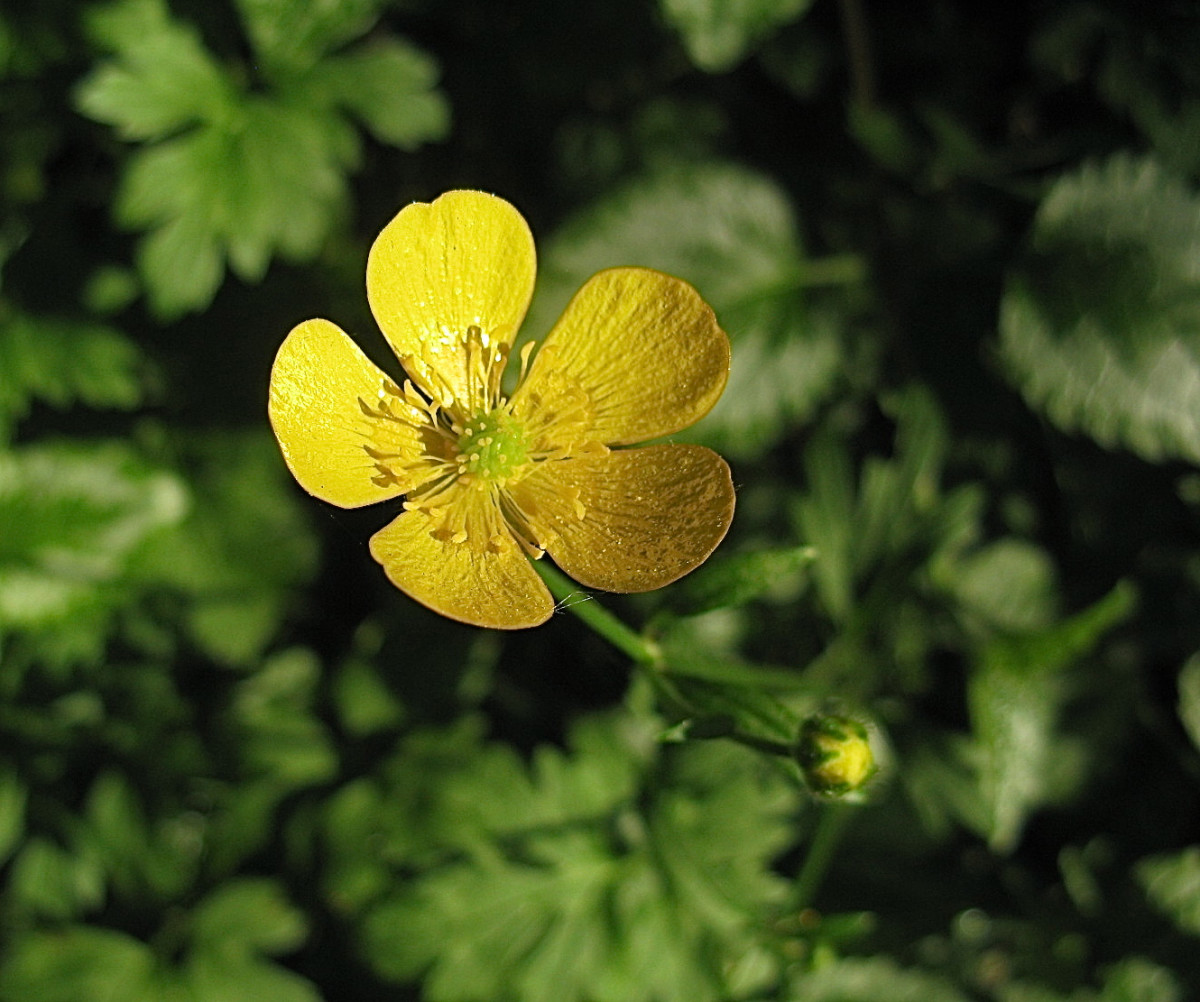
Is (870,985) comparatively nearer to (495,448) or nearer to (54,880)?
(495,448)

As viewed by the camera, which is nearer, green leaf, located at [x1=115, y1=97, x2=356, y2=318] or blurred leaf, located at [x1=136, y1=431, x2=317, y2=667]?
green leaf, located at [x1=115, y1=97, x2=356, y2=318]

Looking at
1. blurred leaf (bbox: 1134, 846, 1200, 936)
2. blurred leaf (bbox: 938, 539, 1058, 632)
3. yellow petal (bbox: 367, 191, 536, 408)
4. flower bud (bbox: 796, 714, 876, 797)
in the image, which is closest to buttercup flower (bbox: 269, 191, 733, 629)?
yellow petal (bbox: 367, 191, 536, 408)

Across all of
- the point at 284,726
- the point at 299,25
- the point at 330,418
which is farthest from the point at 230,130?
the point at 284,726

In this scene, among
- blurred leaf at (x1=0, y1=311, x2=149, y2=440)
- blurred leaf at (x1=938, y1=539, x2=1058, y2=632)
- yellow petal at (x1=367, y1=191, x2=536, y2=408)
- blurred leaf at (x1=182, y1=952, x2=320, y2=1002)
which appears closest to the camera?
yellow petal at (x1=367, y1=191, x2=536, y2=408)

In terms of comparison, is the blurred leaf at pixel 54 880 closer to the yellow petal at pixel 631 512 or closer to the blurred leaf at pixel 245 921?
the blurred leaf at pixel 245 921

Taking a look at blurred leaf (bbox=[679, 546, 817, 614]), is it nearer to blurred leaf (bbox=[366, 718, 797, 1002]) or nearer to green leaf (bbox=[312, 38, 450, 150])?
blurred leaf (bbox=[366, 718, 797, 1002])

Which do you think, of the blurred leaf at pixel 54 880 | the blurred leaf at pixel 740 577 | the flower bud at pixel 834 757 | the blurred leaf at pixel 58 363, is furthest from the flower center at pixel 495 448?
the blurred leaf at pixel 54 880
